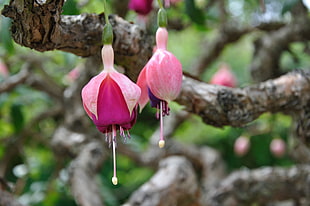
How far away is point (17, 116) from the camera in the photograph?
138 cm

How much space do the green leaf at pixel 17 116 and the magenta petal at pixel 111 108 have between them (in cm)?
99

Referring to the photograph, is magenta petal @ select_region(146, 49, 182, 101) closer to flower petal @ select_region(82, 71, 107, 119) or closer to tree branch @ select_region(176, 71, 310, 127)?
flower petal @ select_region(82, 71, 107, 119)

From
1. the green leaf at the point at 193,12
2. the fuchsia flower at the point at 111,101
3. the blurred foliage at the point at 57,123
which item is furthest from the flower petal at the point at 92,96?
the green leaf at the point at 193,12

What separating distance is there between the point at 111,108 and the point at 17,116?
1.01 meters

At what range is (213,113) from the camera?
752 millimetres

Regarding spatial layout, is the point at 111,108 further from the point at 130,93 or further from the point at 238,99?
the point at 238,99

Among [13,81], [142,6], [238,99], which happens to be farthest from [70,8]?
[13,81]

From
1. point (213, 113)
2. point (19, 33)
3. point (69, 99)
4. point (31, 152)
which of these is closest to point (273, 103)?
point (213, 113)

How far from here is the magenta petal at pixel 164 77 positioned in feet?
1.60

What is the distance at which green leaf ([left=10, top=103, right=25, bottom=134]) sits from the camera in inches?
54.1

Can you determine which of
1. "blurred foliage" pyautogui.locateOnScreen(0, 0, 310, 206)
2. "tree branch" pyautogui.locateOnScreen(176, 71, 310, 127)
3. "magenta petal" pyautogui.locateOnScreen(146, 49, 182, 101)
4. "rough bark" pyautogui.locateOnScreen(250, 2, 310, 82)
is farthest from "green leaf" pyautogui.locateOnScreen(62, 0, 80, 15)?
"rough bark" pyautogui.locateOnScreen(250, 2, 310, 82)

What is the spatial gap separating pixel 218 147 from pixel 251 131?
3.60 feet

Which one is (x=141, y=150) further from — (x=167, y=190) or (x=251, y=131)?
(x=167, y=190)

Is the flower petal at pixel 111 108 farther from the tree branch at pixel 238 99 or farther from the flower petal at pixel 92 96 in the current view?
the tree branch at pixel 238 99
